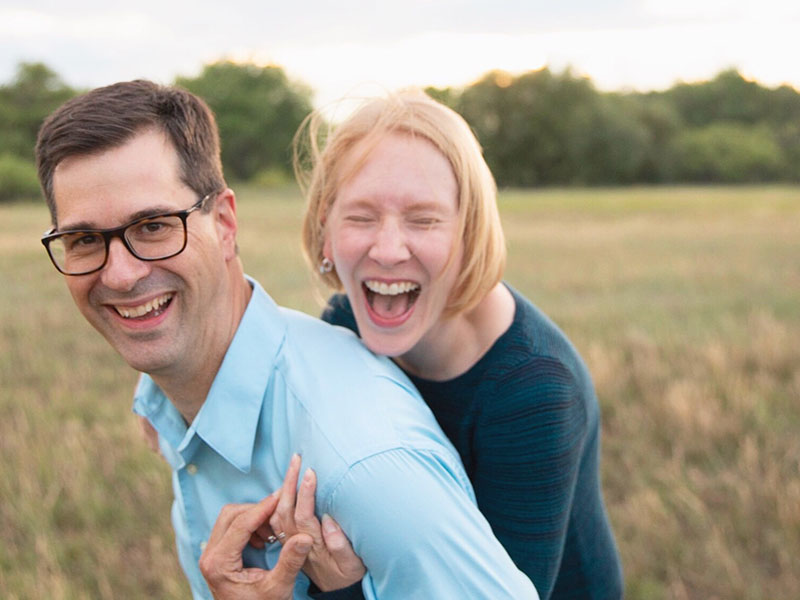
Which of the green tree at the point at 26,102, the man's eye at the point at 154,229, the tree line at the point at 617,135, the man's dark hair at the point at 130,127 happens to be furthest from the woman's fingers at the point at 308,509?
the tree line at the point at 617,135

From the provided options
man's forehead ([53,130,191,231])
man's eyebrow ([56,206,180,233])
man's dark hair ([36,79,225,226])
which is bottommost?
man's eyebrow ([56,206,180,233])

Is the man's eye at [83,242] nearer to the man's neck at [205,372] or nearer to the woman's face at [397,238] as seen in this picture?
the man's neck at [205,372]

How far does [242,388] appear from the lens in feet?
7.61

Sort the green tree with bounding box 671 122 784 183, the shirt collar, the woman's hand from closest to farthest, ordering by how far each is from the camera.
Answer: the woman's hand < the shirt collar < the green tree with bounding box 671 122 784 183

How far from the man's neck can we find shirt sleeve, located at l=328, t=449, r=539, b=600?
25.4 inches

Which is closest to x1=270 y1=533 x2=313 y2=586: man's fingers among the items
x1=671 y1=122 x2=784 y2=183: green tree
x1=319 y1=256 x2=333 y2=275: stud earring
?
x1=319 y1=256 x2=333 y2=275: stud earring

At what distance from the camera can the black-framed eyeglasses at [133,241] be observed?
7.37ft

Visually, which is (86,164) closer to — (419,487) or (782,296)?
(419,487)

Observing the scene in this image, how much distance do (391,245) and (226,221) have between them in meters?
0.52

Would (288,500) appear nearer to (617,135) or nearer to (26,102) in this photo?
(26,102)

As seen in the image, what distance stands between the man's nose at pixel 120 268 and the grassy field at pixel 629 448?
1958 mm

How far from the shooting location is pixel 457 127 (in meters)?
2.65

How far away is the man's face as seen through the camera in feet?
7.29

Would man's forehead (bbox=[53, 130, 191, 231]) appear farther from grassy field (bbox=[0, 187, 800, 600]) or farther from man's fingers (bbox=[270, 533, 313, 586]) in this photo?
grassy field (bbox=[0, 187, 800, 600])
